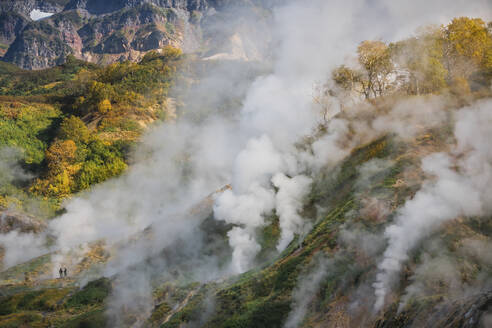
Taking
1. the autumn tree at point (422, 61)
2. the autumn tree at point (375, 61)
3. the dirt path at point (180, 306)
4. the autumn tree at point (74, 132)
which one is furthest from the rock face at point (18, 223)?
the autumn tree at point (422, 61)

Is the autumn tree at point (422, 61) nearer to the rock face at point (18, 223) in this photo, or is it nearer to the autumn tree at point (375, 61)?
the autumn tree at point (375, 61)

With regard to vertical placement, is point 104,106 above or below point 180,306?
above

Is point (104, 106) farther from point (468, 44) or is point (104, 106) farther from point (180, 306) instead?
point (468, 44)

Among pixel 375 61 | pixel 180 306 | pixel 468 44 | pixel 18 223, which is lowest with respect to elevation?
pixel 180 306

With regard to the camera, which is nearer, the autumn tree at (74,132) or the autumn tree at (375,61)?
the autumn tree at (375,61)

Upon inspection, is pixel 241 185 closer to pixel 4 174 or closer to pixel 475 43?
pixel 475 43

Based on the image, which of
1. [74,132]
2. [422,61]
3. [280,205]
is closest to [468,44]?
[422,61]

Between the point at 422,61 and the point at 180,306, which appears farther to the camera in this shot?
the point at 422,61

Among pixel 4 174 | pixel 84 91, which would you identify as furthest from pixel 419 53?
pixel 84 91
